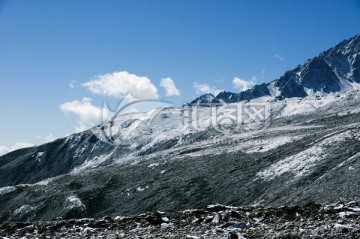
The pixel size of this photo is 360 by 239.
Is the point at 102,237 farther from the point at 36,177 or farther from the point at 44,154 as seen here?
the point at 44,154

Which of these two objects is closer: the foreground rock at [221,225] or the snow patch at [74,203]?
the foreground rock at [221,225]

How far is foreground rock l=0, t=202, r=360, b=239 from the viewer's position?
13078 millimetres

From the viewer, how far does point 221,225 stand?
14891mm

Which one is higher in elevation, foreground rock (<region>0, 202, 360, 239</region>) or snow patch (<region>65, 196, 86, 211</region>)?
foreground rock (<region>0, 202, 360, 239</region>)

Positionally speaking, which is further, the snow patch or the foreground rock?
the snow patch

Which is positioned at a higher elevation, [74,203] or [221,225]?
[221,225]

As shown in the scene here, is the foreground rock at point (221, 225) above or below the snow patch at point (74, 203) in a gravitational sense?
above

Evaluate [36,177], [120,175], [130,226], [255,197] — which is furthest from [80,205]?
[36,177]

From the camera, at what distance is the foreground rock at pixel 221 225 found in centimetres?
1308

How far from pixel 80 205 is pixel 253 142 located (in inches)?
1411

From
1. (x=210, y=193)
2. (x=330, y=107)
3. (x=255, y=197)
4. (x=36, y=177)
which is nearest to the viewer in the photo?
(x=255, y=197)

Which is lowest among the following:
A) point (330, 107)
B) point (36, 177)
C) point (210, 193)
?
point (36, 177)

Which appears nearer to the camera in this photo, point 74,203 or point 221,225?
point 221,225

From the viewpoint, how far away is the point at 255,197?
142ft
